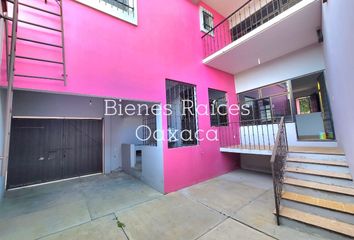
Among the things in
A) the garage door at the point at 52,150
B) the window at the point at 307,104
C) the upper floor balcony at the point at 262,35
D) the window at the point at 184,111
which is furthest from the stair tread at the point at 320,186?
the garage door at the point at 52,150

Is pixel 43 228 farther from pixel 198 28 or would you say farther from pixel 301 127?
pixel 301 127

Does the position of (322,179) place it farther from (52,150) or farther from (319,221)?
(52,150)

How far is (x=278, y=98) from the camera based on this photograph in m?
5.49

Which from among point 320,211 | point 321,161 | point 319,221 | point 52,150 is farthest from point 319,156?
point 52,150

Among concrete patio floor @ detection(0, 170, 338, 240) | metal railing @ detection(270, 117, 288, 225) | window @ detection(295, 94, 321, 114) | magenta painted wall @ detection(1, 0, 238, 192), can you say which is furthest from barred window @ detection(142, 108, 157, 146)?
→ window @ detection(295, 94, 321, 114)

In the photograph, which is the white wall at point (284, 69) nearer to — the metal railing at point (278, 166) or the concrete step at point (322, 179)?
the metal railing at point (278, 166)

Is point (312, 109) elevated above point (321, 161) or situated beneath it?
elevated above

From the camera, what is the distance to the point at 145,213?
311 cm

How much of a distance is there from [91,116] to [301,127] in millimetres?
8138

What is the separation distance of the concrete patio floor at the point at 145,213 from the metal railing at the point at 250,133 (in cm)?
145

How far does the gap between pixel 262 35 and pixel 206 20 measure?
2812mm

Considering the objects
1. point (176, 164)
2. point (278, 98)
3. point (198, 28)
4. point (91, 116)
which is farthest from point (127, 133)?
point (278, 98)

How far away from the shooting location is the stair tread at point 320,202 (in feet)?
7.51

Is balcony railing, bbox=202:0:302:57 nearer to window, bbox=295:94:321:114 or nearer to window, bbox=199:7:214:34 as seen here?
window, bbox=199:7:214:34
